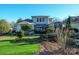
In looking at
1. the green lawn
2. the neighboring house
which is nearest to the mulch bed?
the green lawn

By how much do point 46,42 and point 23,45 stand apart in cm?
46

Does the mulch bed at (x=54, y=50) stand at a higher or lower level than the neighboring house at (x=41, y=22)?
lower

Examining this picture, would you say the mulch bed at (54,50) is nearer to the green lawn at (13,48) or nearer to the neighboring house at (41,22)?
the green lawn at (13,48)

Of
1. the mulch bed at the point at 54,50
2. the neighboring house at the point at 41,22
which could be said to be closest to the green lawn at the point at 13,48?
the mulch bed at the point at 54,50

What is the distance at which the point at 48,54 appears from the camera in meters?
34.4

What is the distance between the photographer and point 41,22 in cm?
3444

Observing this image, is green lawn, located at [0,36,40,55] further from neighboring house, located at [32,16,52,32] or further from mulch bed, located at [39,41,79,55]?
neighboring house, located at [32,16,52,32]

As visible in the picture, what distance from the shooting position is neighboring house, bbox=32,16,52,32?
113 ft

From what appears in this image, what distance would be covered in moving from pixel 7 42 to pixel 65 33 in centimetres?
115

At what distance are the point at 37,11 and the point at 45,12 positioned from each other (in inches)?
6.3

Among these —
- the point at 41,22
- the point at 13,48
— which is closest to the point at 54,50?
the point at 41,22

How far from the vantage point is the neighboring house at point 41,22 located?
34375 mm

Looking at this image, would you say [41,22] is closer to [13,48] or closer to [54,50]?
[54,50]

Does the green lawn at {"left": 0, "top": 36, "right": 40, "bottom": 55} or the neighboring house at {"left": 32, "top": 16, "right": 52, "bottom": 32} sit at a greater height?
the neighboring house at {"left": 32, "top": 16, "right": 52, "bottom": 32}
